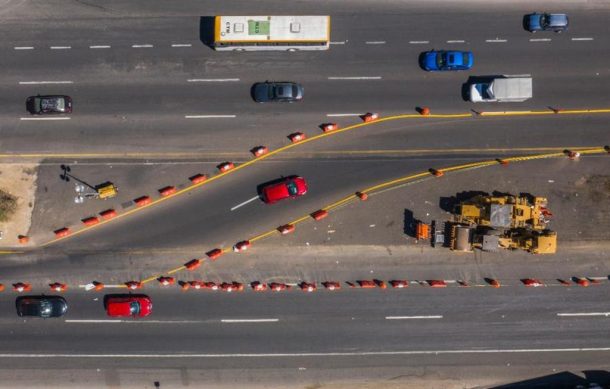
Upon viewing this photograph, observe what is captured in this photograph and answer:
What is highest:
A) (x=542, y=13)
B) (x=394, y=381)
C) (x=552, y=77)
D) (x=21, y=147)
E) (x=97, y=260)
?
(x=542, y=13)

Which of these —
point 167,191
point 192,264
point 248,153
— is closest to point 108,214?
point 167,191

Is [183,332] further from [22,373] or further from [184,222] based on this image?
[22,373]

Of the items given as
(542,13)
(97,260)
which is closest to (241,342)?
(97,260)

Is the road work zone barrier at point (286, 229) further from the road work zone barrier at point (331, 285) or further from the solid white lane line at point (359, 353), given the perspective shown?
the solid white lane line at point (359, 353)

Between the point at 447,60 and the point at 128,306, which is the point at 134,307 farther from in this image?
the point at 447,60

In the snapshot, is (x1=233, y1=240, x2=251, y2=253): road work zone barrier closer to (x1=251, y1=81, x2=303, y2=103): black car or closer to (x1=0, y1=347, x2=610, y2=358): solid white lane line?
(x1=0, y1=347, x2=610, y2=358): solid white lane line

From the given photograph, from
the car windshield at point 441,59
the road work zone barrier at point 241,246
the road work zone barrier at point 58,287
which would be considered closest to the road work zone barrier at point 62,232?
the road work zone barrier at point 58,287
